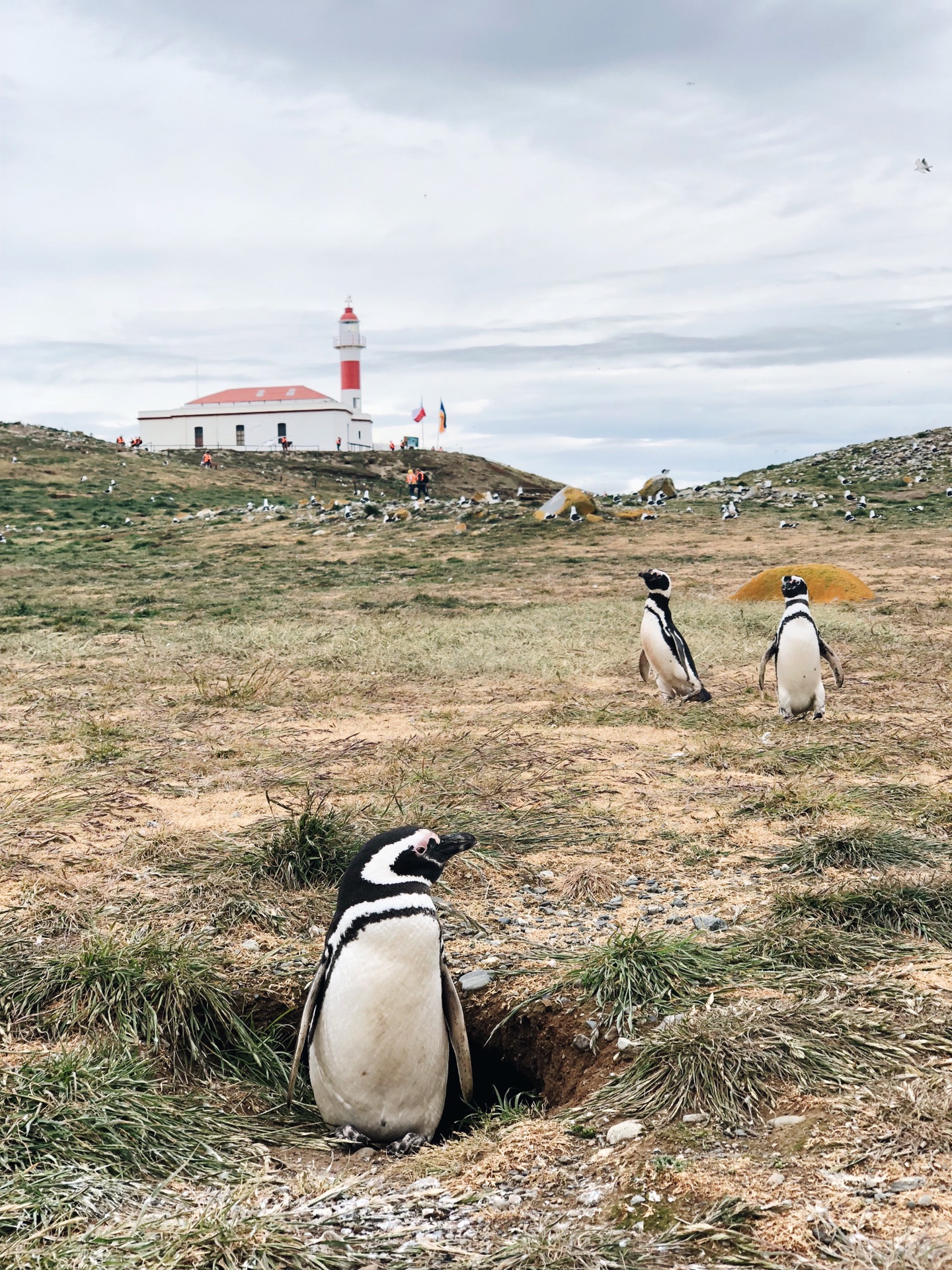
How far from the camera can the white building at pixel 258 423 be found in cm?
6325

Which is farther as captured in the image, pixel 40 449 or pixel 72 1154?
pixel 40 449

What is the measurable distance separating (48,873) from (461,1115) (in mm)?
2190

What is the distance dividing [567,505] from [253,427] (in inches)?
1645

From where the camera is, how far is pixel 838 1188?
8.32 feet

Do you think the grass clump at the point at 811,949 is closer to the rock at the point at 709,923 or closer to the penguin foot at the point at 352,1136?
the rock at the point at 709,923

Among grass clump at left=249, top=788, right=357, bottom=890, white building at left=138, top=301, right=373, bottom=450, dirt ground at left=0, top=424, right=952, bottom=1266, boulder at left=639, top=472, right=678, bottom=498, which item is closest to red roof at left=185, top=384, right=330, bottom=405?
white building at left=138, top=301, right=373, bottom=450

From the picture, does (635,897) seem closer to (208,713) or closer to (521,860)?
(521,860)

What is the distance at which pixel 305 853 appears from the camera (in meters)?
4.91

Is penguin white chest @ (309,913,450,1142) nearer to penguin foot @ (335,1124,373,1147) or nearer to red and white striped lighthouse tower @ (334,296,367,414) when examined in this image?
penguin foot @ (335,1124,373,1147)

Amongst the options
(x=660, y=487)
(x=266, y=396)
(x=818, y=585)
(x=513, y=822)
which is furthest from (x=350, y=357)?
(x=513, y=822)

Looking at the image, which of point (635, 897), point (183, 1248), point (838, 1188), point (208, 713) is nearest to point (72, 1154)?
point (183, 1248)

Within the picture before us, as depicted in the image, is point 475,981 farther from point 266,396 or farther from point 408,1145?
point 266,396

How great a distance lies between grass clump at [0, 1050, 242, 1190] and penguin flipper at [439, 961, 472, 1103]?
2.58 ft

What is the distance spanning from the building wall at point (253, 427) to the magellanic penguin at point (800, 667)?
55822mm
